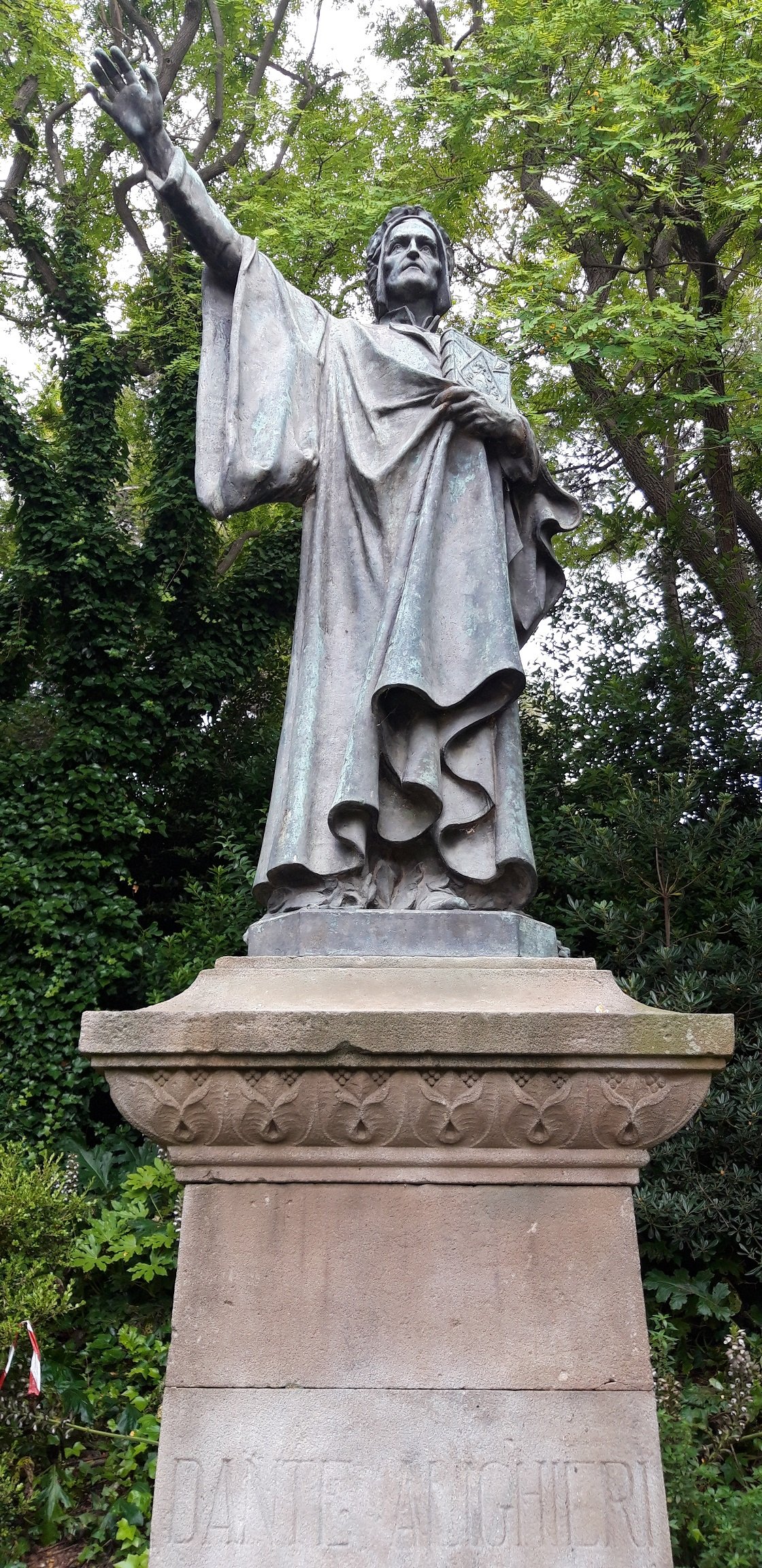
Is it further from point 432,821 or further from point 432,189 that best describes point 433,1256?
point 432,189

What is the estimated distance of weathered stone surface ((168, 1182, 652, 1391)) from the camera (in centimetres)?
275

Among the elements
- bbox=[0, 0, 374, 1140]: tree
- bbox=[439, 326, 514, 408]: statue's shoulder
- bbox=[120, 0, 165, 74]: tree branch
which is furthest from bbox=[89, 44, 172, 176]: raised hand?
bbox=[120, 0, 165, 74]: tree branch

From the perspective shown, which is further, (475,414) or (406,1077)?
(475,414)

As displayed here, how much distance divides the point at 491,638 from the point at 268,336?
4.32 ft

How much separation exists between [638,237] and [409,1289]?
28.4 feet

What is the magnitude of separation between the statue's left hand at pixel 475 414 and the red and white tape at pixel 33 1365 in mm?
3531

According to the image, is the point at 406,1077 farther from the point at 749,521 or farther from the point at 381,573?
the point at 749,521

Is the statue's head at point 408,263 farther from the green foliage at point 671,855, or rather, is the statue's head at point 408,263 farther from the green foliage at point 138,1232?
the green foliage at point 138,1232

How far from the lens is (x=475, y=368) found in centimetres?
406

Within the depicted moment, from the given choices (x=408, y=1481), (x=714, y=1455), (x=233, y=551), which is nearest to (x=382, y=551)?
(x=408, y=1481)

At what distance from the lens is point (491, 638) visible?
3.62 meters

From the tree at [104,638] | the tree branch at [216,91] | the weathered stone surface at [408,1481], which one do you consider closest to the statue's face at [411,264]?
the weathered stone surface at [408,1481]

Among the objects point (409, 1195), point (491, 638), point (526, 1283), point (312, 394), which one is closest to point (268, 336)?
point (312, 394)

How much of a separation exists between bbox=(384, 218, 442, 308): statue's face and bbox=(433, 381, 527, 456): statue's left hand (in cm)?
67
